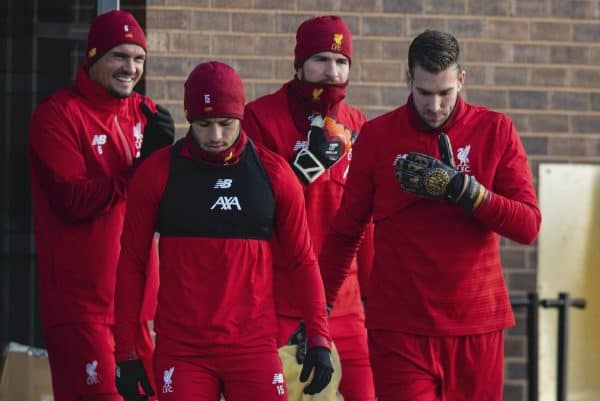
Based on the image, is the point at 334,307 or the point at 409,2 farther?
the point at 409,2

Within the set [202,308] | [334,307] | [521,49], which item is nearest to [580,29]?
[521,49]

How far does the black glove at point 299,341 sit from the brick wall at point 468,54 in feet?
7.00

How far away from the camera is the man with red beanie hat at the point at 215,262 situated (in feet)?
21.1

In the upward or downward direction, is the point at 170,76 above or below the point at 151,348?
above

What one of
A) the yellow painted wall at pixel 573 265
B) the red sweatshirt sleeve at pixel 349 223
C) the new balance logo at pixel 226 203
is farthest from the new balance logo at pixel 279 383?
the yellow painted wall at pixel 573 265

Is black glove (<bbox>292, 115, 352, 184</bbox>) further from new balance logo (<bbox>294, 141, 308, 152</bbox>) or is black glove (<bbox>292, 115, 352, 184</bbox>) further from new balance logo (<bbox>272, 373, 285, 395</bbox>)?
new balance logo (<bbox>272, 373, 285, 395</bbox>)

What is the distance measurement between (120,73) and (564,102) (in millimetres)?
3182

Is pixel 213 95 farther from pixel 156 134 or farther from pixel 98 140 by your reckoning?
pixel 98 140

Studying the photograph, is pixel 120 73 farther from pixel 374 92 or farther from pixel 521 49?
pixel 521 49

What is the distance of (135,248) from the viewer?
655 centimetres

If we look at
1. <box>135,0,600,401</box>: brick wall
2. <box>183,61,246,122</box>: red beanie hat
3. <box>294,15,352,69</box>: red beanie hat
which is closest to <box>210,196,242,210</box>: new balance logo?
<box>183,61,246,122</box>: red beanie hat

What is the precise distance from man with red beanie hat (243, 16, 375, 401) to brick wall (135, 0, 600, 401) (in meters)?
1.52

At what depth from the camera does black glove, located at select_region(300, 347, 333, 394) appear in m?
6.47

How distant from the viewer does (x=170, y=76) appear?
9.26m
